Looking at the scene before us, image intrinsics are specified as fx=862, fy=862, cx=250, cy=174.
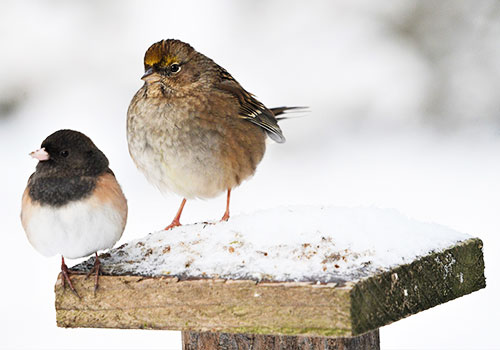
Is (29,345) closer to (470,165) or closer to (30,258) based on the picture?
(30,258)

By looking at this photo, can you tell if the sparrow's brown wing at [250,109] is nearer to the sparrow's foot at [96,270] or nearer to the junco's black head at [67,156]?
the junco's black head at [67,156]

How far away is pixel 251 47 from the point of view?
5672 mm

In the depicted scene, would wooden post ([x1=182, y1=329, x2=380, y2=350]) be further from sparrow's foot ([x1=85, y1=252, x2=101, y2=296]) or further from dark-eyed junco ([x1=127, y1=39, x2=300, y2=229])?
dark-eyed junco ([x1=127, y1=39, x2=300, y2=229])

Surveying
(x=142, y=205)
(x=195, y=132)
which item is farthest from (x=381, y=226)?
(x=142, y=205)

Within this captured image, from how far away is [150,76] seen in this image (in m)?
3.42

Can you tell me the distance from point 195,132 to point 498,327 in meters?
2.07

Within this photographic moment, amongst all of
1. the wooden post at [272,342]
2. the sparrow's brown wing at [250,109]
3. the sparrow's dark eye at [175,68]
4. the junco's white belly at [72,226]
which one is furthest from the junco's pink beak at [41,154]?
the sparrow's brown wing at [250,109]

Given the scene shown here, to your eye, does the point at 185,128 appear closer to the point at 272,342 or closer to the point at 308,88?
the point at 272,342

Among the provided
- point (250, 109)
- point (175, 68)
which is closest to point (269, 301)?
point (175, 68)

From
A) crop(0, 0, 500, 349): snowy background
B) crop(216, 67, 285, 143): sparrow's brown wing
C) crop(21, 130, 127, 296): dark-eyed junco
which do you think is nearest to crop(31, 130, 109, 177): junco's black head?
crop(21, 130, 127, 296): dark-eyed junco

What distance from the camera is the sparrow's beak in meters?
3.40

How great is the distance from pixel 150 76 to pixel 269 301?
4.44ft

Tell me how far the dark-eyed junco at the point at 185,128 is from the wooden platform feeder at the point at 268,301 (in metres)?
0.72

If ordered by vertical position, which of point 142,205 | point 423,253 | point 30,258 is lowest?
point 423,253
